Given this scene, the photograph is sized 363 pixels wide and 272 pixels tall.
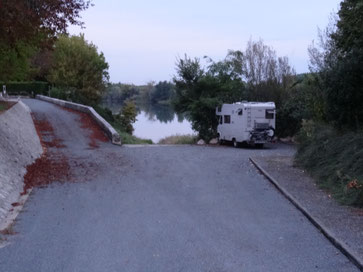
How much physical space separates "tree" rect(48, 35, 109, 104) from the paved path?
3914 centimetres

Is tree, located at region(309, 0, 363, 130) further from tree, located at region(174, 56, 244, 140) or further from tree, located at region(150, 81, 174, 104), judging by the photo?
tree, located at region(150, 81, 174, 104)

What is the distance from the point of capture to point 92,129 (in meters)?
28.3

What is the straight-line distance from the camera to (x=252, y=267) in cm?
641

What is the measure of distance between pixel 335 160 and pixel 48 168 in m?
9.00

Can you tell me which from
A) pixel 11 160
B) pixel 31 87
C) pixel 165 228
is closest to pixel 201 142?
pixel 11 160

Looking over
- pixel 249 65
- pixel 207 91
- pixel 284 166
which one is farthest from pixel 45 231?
pixel 249 65

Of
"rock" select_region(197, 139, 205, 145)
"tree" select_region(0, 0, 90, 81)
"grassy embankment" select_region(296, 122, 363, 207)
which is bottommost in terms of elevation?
"rock" select_region(197, 139, 205, 145)

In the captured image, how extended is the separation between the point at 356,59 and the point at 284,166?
14.4 feet

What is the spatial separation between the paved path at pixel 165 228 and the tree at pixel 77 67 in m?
39.1

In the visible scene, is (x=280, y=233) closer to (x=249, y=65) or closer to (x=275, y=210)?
(x=275, y=210)

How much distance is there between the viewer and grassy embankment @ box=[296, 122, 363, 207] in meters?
10.7

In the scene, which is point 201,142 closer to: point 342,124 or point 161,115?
point 342,124

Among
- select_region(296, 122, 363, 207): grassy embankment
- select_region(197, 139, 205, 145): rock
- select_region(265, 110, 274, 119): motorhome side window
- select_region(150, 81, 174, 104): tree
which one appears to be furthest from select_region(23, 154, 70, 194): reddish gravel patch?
select_region(150, 81, 174, 104): tree

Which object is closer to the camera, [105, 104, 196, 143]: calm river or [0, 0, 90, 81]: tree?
[0, 0, 90, 81]: tree
